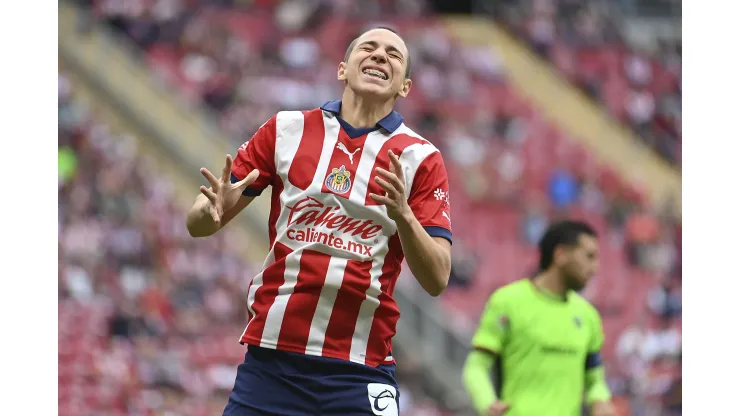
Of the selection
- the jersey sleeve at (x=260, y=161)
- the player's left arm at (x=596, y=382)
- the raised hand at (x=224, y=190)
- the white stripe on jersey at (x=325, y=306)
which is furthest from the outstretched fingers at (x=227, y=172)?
the player's left arm at (x=596, y=382)

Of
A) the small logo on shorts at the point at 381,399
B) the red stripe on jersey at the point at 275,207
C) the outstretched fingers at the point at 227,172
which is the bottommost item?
the small logo on shorts at the point at 381,399

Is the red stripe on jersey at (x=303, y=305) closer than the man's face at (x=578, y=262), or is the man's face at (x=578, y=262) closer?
the red stripe on jersey at (x=303, y=305)

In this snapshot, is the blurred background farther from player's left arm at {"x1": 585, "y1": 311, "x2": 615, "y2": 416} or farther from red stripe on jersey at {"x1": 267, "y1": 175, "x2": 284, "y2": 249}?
red stripe on jersey at {"x1": 267, "y1": 175, "x2": 284, "y2": 249}

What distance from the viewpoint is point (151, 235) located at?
13844mm

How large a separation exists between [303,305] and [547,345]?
262 cm

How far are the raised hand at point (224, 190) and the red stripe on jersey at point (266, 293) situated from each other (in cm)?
23

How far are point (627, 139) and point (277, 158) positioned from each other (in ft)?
54.3

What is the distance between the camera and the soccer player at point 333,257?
407 centimetres

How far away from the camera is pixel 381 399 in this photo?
4.14 metres

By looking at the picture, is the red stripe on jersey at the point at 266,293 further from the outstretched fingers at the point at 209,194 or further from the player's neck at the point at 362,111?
the player's neck at the point at 362,111

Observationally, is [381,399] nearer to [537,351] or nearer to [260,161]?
[260,161]

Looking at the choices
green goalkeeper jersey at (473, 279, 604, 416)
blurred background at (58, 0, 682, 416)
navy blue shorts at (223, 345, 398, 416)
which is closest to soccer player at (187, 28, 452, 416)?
navy blue shorts at (223, 345, 398, 416)

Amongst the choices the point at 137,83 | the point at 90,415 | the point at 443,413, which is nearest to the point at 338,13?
the point at 137,83

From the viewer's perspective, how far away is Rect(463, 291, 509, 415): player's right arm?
6160mm
